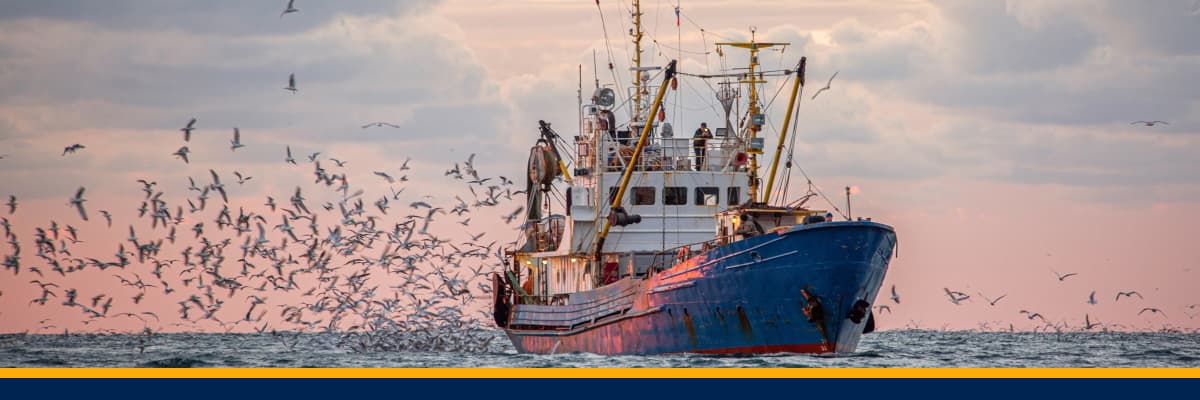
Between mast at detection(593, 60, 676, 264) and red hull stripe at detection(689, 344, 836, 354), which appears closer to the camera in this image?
red hull stripe at detection(689, 344, 836, 354)

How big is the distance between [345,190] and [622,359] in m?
11.5

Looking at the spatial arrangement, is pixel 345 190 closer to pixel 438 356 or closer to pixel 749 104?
pixel 438 356

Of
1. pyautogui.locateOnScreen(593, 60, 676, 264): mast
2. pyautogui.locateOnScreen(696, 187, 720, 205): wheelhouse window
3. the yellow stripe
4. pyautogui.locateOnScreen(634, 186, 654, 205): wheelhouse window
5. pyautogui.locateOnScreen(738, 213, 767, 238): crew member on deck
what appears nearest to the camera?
the yellow stripe

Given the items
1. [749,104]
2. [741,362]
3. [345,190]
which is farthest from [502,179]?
[741,362]

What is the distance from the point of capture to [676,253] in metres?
54.5

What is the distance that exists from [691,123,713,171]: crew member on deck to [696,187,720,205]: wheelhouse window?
1.11 meters

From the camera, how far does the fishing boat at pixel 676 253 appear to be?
1833 inches

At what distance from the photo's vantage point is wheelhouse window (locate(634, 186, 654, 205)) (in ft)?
191

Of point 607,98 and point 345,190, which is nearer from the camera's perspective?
point 345,190

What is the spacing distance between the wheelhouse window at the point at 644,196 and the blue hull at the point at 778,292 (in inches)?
301

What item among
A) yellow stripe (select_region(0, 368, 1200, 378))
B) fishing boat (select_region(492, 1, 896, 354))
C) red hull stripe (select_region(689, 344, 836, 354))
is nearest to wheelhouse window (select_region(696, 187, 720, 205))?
fishing boat (select_region(492, 1, 896, 354))

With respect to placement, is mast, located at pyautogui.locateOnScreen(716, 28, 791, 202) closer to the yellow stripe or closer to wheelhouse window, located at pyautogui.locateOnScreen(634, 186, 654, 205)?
wheelhouse window, located at pyautogui.locateOnScreen(634, 186, 654, 205)

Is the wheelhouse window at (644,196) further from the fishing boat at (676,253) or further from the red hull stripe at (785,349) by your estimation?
the red hull stripe at (785,349)

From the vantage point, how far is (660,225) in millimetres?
58500
